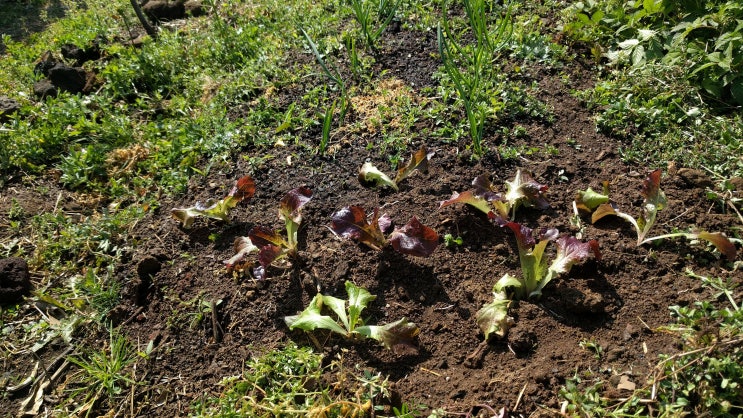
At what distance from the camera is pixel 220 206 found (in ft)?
9.24

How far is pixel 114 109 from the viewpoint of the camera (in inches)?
159

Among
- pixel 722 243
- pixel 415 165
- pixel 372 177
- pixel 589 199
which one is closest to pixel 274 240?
pixel 372 177

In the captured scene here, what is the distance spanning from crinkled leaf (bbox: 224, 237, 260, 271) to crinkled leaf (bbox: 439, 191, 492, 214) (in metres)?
0.94

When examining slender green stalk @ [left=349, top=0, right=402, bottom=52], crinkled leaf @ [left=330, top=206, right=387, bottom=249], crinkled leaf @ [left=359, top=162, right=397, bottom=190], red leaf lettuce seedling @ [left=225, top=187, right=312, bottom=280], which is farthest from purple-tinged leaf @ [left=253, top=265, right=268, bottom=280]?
slender green stalk @ [left=349, top=0, right=402, bottom=52]

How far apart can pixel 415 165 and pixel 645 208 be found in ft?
3.66

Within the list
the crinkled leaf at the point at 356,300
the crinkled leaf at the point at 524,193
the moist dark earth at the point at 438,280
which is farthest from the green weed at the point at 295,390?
the crinkled leaf at the point at 524,193

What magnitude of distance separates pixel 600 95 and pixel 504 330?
1776 mm

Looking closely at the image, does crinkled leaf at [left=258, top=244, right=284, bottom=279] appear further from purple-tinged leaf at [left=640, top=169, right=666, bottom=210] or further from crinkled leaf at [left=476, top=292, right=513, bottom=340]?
purple-tinged leaf at [left=640, top=169, right=666, bottom=210]

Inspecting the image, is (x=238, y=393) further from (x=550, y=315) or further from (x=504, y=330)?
(x=550, y=315)

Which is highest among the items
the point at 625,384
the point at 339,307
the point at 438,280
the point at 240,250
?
the point at 240,250

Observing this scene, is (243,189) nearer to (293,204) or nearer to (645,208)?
(293,204)

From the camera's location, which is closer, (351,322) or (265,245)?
(351,322)

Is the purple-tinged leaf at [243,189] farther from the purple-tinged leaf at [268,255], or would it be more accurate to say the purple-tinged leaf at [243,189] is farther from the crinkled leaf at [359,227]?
the crinkled leaf at [359,227]

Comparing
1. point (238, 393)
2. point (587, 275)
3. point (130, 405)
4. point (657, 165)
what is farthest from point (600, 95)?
point (130, 405)
